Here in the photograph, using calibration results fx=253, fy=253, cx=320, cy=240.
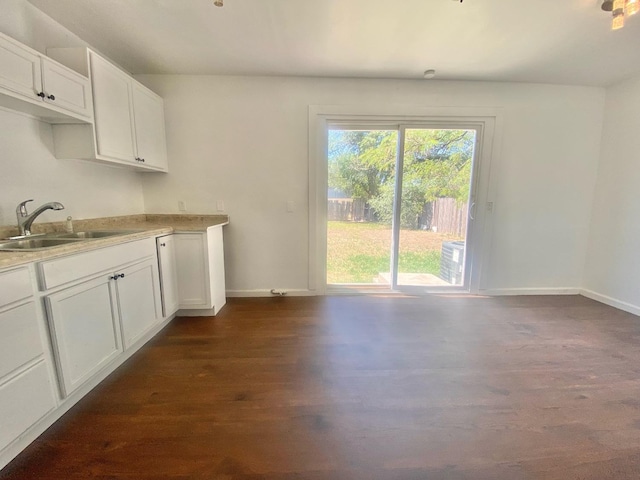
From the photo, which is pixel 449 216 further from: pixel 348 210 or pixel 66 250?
pixel 66 250

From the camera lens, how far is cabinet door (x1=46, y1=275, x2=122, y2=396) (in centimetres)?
132

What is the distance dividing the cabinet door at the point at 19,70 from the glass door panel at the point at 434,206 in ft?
9.85

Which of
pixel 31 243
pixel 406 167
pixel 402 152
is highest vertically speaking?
pixel 402 152

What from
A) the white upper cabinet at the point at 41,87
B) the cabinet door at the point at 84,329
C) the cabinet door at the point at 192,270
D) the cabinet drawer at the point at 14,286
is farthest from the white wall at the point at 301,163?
the cabinet drawer at the point at 14,286

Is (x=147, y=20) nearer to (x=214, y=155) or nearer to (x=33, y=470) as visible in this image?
(x=214, y=155)

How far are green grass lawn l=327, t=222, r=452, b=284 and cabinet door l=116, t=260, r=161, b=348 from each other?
182 centimetres

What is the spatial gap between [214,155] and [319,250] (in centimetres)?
160

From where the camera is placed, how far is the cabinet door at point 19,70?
1.31m

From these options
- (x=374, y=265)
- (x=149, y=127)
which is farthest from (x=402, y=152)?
(x=149, y=127)

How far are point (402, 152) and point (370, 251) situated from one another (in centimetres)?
122

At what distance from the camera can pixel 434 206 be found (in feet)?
10.0

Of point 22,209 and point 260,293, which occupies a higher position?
point 22,209

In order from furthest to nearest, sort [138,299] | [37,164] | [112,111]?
[112,111] < [138,299] < [37,164]

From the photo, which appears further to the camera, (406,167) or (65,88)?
(406,167)
